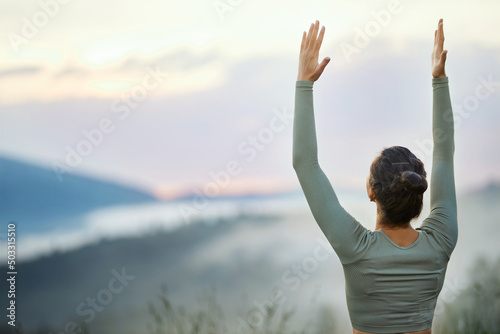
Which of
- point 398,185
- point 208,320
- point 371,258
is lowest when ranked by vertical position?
point 208,320

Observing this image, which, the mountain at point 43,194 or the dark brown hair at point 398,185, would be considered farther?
the mountain at point 43,194

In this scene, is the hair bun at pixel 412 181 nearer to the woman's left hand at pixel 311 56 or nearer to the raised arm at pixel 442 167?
Result: the raised arm at pixel 442 167

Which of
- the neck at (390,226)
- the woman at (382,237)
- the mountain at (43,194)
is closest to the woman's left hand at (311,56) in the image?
the woman at (382,237)

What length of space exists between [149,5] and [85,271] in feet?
4.02

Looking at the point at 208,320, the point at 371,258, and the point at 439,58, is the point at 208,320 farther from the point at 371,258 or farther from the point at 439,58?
the point at 439,58

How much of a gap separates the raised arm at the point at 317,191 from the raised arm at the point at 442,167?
22 cm

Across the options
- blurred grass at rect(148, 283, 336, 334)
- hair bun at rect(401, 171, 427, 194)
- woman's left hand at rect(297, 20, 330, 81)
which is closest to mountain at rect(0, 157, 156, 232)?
blurred grass at rect(148, 283, 336, 334)

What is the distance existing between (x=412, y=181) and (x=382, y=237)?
0.46ft

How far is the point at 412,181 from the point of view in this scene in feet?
3.87

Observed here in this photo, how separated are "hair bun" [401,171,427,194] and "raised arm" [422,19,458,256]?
13cm

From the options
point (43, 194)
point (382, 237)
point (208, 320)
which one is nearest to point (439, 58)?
point (382, 237)

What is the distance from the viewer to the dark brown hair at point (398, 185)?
46.9 inches

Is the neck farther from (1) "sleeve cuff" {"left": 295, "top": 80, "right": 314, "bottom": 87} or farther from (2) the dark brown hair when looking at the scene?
(1) "sleeve cuff" {"left": 295, "top": 80, "right": 314, "bottom": 87}

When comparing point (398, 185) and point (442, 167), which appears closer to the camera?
point (398, 185)
